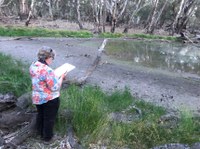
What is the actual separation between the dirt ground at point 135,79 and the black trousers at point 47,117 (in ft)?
11.9

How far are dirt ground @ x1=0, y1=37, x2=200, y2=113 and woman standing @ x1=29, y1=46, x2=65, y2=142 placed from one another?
367 centimetres

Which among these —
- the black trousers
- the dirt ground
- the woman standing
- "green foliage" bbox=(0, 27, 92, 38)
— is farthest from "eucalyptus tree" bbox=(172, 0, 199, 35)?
the woman standing

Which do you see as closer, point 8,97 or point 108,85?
point 8,97

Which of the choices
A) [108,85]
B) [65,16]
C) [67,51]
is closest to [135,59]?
[67,51]

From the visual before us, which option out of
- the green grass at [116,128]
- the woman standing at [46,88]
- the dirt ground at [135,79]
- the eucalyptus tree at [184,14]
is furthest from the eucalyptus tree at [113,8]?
the woman standing at [46,88]

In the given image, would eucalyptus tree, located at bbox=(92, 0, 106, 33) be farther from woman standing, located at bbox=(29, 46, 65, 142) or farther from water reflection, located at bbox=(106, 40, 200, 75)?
woman standing, located at bbox=(29, 46, 65, 142)

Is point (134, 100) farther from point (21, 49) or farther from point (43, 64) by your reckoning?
point (21, 49)

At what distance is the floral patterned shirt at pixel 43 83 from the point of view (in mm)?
6199

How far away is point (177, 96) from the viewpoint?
10641mm

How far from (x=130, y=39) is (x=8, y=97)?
19707 mm

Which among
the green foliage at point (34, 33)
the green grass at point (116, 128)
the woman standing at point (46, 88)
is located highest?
the woman standing at point (46, 88)

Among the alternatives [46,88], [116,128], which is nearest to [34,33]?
[116,128]

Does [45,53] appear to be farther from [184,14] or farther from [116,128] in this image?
[184,14]

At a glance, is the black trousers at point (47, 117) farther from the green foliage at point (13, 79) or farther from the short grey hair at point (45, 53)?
the green foliage at point (13, 79)
